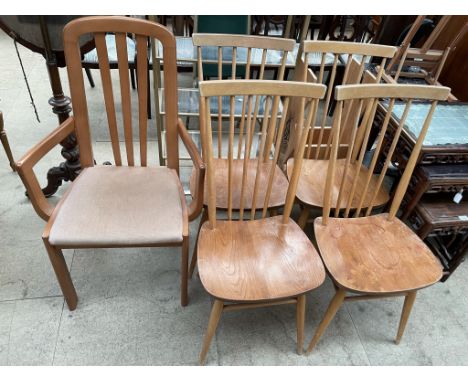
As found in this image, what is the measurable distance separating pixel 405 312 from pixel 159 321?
1.01m

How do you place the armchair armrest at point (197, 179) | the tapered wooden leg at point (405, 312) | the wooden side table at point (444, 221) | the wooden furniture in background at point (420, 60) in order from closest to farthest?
1. the armchair armrest at point (197, 179)
2. the tapered wooden leg at point (405, 312)
3. the wooden side table at point (444, 221)
4. the wooden furniture in background at point (420, 60)

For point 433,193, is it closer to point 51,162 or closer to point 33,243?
point 33,243

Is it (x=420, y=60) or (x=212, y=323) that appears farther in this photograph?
(x=420, y=60)

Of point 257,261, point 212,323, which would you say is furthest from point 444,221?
point 212,323

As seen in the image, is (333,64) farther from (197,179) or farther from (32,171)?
(32,171)

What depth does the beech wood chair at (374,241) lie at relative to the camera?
1.11 metres

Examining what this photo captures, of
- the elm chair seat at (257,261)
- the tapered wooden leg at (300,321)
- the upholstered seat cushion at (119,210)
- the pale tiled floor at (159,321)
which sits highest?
the upholstered seat cushion at (119,210)

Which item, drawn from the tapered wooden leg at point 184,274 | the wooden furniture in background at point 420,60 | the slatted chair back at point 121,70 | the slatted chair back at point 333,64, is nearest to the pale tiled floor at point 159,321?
the tapered wooden leg at point 184,274

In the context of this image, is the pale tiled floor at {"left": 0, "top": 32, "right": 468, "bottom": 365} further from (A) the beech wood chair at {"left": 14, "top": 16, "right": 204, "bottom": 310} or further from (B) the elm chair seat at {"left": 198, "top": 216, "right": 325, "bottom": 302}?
(B) the elm chair seat at {"left": 198, "top": 216, "right": 325, "bottom": 302}

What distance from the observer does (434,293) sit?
162cm

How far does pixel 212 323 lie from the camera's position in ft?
3.87

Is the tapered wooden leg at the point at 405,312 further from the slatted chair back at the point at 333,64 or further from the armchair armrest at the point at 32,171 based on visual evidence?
the armchair armrest at the point at 32,171

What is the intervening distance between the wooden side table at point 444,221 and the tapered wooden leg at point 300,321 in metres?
0.64
